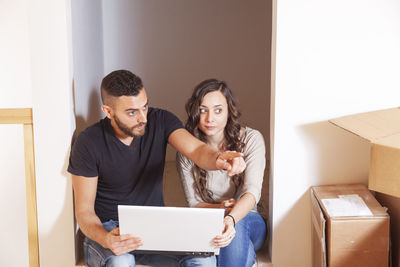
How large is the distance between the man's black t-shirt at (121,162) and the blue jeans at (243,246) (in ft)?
1.55

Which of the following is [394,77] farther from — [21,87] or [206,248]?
[21,87]

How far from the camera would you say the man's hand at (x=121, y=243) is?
1816mm

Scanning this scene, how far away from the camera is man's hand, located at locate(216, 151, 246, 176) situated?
182 cm

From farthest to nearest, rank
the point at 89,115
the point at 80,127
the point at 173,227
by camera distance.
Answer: the point at 89,115, the point at 80,127, the point at 173,227

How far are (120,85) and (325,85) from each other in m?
0.93

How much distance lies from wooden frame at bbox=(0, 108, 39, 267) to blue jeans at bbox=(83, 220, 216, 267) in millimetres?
311

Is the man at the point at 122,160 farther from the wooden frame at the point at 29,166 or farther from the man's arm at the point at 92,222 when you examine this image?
the wooden frame at the point at 29,166

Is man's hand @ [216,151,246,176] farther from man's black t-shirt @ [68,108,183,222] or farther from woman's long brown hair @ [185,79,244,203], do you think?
man's black t-shirt @ [68,108,183,222]

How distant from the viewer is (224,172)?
2.24 metres

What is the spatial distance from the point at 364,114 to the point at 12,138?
8.87ft

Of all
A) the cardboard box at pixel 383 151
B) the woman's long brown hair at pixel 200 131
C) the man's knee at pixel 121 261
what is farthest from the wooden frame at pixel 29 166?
the cardboard box at pixel 383 151

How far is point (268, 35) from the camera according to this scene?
3980 millimetres

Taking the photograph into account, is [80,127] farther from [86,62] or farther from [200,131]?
[200,131]

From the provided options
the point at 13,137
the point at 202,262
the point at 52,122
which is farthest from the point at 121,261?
the point at 13,137
